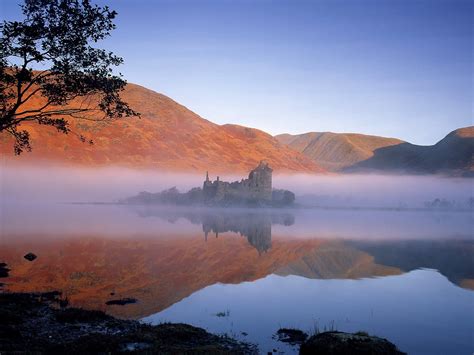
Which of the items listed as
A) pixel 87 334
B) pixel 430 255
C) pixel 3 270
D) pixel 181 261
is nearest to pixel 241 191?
pixel 430 255

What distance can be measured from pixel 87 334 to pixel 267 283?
1981 cm

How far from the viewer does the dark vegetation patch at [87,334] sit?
53.1 feet

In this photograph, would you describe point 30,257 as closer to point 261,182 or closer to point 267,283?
point 267,283

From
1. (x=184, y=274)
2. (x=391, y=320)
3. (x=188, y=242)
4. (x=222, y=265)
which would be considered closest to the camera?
(x=391, y=320)

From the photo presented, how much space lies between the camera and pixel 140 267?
40.9m

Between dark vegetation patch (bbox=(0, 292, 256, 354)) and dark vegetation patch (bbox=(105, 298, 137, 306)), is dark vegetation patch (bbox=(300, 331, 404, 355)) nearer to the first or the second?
dark vegetation patch (bbox=(0, 292, 256, 354))

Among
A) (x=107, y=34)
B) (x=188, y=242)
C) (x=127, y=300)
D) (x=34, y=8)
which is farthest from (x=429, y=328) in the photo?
(x=188, y=242)

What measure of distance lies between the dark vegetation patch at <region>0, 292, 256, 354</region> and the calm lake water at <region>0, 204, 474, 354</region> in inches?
88.9

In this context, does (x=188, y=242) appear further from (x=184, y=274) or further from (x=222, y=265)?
(x=184, y=274)

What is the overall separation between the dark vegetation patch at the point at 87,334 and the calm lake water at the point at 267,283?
226cm

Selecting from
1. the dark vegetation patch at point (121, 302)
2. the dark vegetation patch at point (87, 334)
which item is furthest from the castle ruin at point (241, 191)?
the dark vegetation patch at point (87, 334)

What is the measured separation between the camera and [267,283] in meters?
35.8

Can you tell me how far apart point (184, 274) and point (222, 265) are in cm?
666

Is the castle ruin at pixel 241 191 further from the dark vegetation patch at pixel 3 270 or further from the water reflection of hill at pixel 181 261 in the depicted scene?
the dark vegetation patch at pixel 3 270
